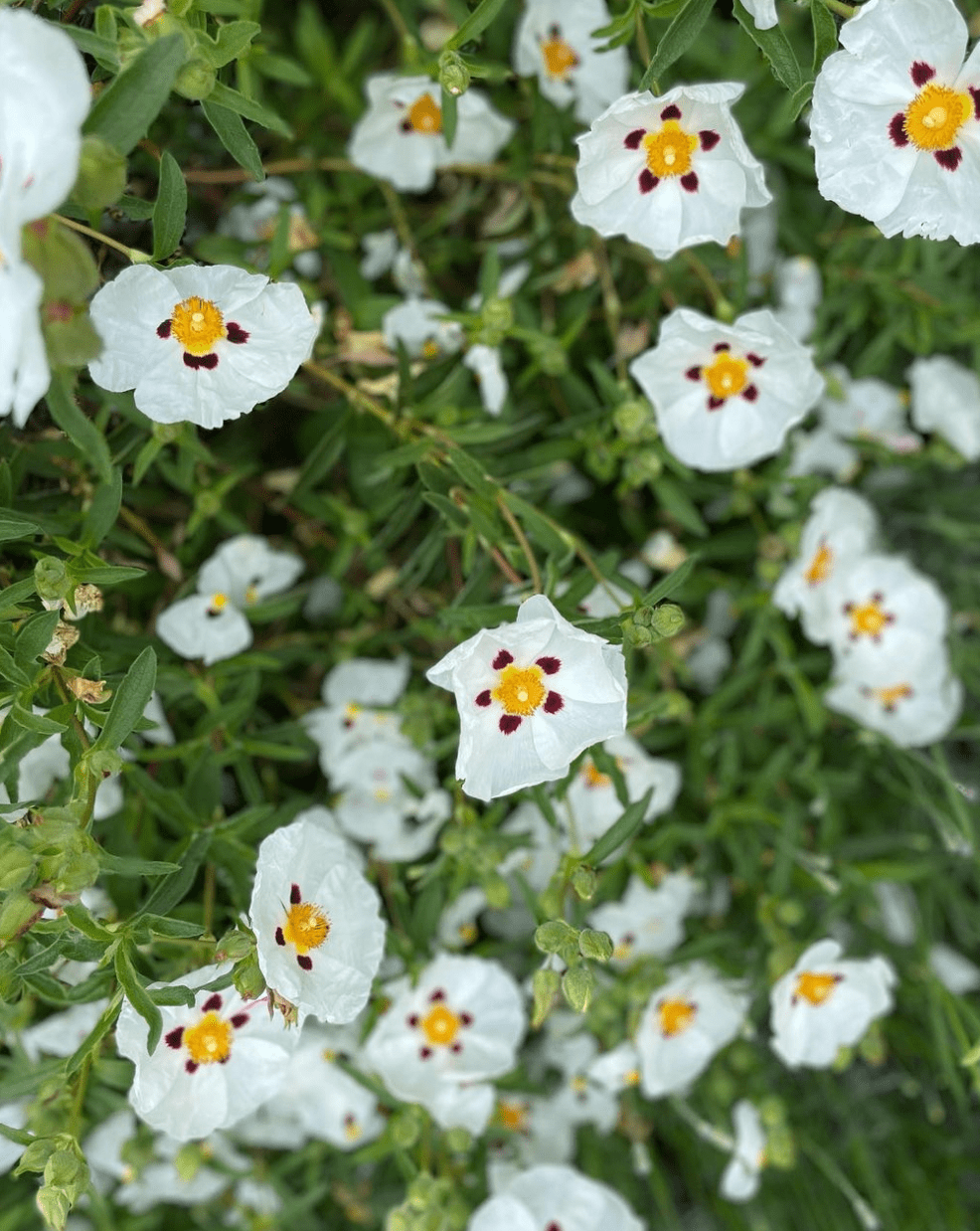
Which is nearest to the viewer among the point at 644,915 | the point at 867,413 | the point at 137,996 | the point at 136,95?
the point at 136,95

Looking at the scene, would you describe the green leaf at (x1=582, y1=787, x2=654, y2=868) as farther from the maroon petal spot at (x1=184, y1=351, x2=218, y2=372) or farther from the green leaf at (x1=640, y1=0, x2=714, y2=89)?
the green leaf at (x1=640, y1=0, x2=714, y2=89)

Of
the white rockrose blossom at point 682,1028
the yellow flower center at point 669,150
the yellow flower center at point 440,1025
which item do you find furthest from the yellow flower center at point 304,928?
the yellow flower center at point 669,150

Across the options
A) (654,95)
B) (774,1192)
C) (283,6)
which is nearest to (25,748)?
(654,95)

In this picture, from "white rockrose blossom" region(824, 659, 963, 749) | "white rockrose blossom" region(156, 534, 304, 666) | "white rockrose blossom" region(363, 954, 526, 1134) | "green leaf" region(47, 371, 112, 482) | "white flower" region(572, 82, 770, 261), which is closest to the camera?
"green leaf" region(47, 371, 112, 482)

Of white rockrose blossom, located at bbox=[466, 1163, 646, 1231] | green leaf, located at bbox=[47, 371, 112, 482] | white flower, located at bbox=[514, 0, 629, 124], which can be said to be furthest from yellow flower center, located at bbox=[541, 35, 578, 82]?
white rockrose blossom, located at bbox=[466, 1163, 646, 1231]

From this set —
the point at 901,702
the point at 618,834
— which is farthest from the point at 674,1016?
the point at 901,702

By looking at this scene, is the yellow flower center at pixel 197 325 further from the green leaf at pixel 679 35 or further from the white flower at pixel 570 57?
the white flower at pixel 570 57

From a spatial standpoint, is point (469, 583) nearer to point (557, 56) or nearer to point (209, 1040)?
point (209, 1040)
